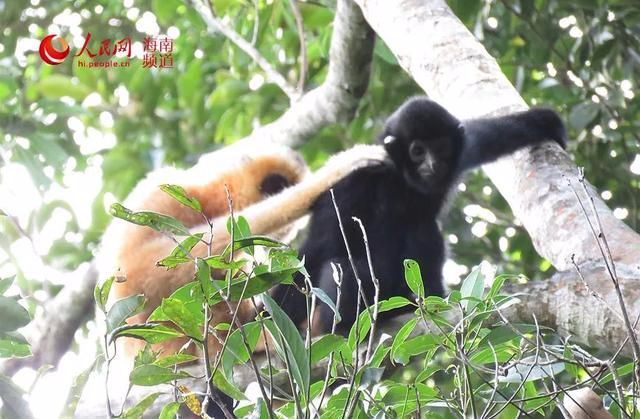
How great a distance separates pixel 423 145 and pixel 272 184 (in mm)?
814

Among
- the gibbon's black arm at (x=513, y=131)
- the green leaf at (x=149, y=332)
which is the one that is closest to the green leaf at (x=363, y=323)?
the green leaf at (x=149, y=332)

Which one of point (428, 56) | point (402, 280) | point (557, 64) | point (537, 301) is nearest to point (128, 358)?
point (402, 280)

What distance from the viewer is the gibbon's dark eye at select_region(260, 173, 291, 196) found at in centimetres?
456

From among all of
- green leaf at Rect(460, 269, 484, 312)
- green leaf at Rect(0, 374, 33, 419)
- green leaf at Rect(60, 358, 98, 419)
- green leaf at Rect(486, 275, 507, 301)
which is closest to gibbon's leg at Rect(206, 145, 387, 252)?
green leaf at Rect(460, 269, 484, 312)

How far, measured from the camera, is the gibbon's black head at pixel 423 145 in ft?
14.2

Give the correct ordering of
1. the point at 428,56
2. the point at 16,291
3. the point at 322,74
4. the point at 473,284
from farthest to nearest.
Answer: the point at 322,74 < the point at 428,56 < the point at 473,284 < the point at 16,291

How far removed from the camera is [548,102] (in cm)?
599

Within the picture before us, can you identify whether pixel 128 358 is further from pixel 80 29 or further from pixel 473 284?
pixel 80 29

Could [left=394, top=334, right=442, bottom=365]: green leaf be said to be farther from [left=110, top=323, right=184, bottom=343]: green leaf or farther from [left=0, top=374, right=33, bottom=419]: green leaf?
[left=0, top=374, right=33, bottom=419]: green leaf

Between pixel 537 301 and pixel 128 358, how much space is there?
2.31 m

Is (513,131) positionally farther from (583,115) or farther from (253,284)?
(253,284)

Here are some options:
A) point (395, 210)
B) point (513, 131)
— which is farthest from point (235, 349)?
point (395, 210)

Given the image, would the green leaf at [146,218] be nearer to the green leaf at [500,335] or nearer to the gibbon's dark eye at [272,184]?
the green leaf at [500,335]

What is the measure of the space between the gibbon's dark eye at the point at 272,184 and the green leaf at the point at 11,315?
2.71 metres
